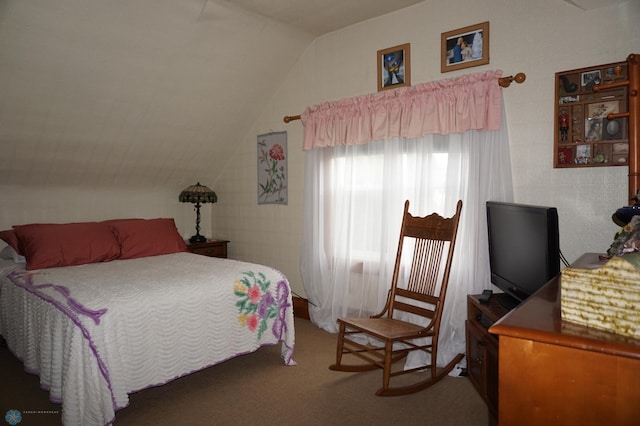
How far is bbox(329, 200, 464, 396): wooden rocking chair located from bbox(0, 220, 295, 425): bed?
551 millimetres

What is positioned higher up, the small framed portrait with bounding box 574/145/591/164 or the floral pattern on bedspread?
the small framed portrait with bounding box 574/145/591/164

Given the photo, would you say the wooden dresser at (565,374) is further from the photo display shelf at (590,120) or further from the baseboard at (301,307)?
the baseboard at (301,307)

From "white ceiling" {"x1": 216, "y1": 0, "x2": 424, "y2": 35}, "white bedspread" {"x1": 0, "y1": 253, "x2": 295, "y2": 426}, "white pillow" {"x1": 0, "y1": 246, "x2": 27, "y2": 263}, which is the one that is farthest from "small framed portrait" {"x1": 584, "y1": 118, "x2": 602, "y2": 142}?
"white pillow" {"x1": 0, "y1": 246, "x2": 27, "y2": 263}

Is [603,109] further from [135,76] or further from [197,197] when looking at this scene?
[197,197]

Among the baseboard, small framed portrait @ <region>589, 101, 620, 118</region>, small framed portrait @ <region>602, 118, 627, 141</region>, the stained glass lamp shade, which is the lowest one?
the baseboard

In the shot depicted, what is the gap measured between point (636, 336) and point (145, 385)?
7.16 feet

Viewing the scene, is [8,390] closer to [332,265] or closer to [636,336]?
[332,265]

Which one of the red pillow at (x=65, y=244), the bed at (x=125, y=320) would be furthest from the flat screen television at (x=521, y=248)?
the red pillow at (x=65, y=244)

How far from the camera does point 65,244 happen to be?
3176mm

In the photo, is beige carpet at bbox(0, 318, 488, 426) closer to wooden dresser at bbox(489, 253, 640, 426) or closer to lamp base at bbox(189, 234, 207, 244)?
wooden dresser at bbox(489, 253, 640, 426)

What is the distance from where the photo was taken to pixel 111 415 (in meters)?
1.98

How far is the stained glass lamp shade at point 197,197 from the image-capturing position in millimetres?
4422

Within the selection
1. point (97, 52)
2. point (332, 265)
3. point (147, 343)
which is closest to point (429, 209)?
point (332, 265)

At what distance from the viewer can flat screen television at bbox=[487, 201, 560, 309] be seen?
1.91 m
